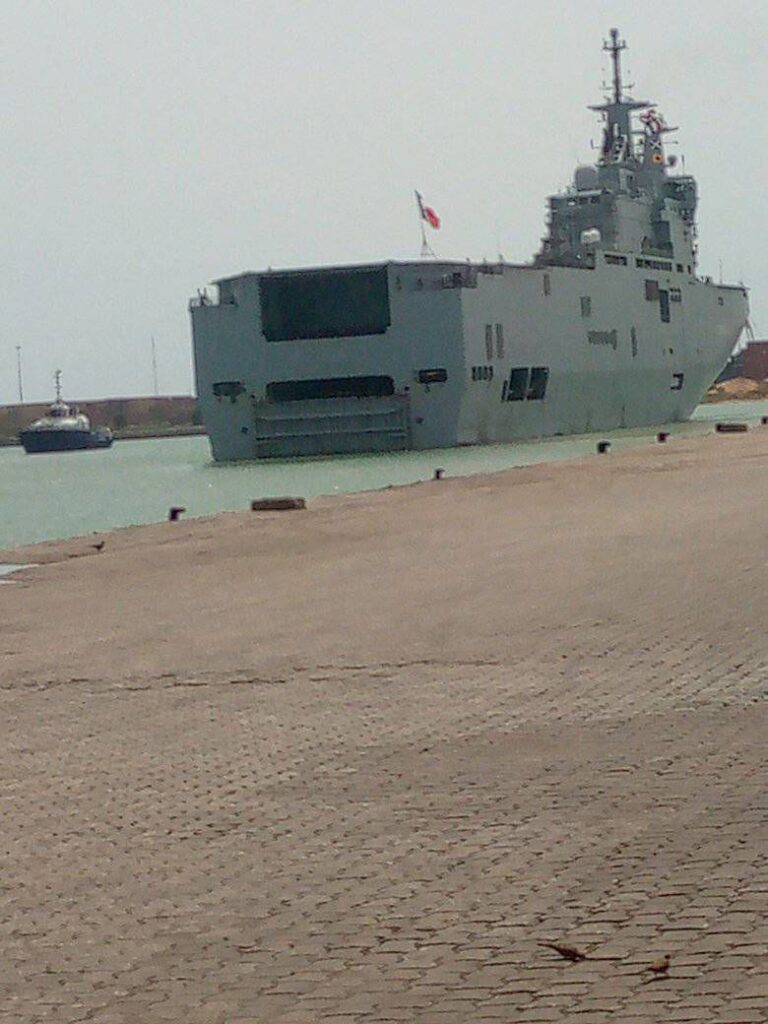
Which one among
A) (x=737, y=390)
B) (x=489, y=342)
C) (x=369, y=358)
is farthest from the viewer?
(x=737, y=390)

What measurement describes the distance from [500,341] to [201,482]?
1365cm

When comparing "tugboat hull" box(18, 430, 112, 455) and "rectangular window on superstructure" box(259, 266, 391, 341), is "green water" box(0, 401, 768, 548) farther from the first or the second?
"tugboat hull" box(18, 430, 112, 455)

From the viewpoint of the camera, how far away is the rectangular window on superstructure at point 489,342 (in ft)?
186

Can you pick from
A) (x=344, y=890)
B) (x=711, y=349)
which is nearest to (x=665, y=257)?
(x=711, y=349)

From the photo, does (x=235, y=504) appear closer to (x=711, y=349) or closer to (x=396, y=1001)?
(x=396, y=1001)

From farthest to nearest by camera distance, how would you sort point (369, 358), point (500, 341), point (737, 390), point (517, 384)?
point (737, 390), point (517, 384), point (500, 341), point (369, 358)

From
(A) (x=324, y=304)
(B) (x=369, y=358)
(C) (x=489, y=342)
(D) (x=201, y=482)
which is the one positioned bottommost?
(D) (x=201, y=482)

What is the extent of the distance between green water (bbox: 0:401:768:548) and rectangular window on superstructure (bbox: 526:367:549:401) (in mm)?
1507

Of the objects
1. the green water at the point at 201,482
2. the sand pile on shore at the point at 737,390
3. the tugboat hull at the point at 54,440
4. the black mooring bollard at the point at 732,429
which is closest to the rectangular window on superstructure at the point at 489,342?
A: the green water at the point at 201,482

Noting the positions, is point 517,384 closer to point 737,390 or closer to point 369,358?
point 369,358

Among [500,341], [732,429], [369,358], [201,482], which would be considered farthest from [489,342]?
[201,482]

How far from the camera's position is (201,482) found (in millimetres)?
47562

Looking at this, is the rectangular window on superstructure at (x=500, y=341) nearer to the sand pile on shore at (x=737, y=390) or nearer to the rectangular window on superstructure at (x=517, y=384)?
Result: the rectangular window on superstructure at (x=517, y=384)

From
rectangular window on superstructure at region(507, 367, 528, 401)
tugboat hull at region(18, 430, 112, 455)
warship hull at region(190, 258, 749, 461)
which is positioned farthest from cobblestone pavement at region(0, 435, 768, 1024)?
tugboat hull at region(18, 430, 112, 455)
